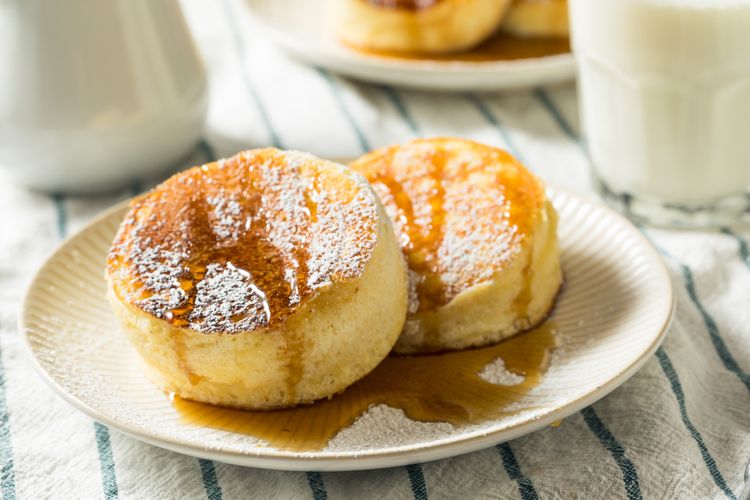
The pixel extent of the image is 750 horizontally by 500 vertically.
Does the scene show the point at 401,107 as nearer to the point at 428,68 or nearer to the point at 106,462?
the point at 428,68

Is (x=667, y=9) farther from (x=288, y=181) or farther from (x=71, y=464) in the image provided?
(x=71, y=464)

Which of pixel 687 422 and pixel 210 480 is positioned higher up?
pixel 210 480

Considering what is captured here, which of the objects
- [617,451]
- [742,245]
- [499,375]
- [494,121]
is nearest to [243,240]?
[499,375]

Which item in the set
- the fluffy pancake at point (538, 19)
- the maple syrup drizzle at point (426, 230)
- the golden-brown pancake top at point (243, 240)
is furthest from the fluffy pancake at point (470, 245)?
the fluffy pancake at point (538, 19)

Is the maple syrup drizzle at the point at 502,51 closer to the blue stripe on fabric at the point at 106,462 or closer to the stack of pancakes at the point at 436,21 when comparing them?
the stack of pancakes at the point at 436,21

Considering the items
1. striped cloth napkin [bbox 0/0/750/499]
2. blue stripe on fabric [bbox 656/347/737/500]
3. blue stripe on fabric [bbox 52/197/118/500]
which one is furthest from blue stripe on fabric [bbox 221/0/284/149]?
blue stripe on fabric [bbox 656/347/737/500]

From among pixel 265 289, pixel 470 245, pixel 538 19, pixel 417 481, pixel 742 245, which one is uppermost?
pixel 265 289
